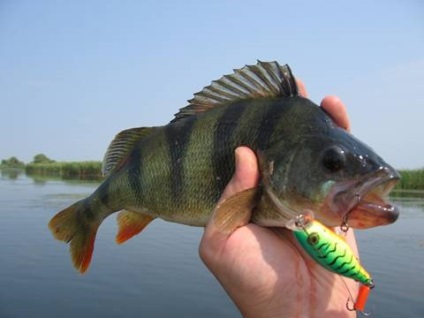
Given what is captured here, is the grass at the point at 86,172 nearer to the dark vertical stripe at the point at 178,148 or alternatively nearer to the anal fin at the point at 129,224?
the anal fin at the point at 129,224

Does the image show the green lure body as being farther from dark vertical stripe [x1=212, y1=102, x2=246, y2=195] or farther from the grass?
the grass

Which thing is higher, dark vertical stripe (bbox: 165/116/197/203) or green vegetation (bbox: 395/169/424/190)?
dark vertical stripe (bbox: 165/116/197/203)

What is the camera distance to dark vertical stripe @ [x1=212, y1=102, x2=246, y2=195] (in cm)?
258

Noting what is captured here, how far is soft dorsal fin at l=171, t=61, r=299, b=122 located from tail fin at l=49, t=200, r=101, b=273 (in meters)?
1.13

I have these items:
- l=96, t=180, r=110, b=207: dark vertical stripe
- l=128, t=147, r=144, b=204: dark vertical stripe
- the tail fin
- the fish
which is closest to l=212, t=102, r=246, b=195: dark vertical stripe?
the fish

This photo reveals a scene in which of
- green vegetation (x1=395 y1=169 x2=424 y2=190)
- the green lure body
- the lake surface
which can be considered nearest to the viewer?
the green lure body

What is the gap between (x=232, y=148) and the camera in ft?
8.44

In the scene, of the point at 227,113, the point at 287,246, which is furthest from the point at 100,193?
the point at 287,246

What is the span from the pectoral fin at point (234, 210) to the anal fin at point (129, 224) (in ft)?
3.24

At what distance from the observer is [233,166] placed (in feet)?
8.36

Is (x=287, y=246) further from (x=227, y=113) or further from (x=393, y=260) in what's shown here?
(x=393, y=260)

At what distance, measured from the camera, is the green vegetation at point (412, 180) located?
26809 millimetres

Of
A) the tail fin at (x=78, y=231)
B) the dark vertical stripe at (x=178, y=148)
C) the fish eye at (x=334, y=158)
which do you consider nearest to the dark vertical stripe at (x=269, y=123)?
the fish eye at (x=334, y=158)

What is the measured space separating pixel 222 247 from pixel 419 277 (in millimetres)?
9326
